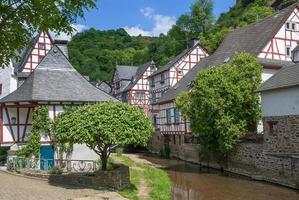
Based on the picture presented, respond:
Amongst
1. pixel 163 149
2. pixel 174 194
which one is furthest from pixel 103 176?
pixel 163 149

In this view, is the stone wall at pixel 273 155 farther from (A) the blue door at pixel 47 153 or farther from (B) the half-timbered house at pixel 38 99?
(A) the blue door at pixel 47 153

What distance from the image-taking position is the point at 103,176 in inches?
693

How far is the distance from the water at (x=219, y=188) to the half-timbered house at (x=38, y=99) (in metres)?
6.89

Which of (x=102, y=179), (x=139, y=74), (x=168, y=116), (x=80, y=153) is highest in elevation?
(x=139, y=74)

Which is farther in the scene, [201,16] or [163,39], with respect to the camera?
[163,39]

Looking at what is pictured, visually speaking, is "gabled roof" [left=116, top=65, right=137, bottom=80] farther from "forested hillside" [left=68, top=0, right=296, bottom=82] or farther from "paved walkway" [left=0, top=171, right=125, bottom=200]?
"paved walkway" [left=0, top=171, right=125, bottom=200]

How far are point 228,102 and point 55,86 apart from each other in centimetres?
1051

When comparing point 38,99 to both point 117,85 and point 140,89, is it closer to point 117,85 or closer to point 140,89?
point 140,89

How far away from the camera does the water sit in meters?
19.0

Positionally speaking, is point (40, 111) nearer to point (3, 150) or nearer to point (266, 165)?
point (3, 150)

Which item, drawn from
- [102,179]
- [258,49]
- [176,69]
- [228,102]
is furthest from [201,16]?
[102,179]

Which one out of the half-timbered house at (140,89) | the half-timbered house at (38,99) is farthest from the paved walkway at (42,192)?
the half-timbered house at (140,89)

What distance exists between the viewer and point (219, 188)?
70.0 ft

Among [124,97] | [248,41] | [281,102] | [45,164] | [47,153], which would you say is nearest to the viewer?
[45,164]
